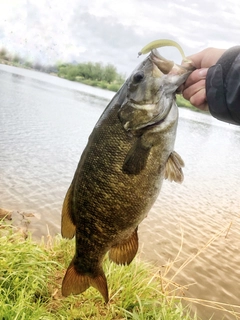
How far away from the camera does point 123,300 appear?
4121 mm

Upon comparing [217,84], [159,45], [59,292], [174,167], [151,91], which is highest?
[159,45]

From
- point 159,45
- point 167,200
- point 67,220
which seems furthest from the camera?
point 167,200

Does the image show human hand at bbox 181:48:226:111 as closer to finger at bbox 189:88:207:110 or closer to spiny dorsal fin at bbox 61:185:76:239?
finger at bbox 189:88:207:110

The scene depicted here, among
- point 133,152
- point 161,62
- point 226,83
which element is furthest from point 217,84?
point 133,152

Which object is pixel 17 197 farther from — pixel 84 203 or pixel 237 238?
pixel 84 203

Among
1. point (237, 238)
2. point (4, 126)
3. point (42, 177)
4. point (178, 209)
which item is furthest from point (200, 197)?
point (4, 126)

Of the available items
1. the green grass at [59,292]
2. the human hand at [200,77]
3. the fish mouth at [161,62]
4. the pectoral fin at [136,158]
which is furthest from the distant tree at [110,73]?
the pectoral fin at [136,158]

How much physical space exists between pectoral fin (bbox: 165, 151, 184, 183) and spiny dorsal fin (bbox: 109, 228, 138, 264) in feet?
1.41

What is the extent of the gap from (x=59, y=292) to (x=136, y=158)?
261 centimetres

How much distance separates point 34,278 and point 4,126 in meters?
10.4

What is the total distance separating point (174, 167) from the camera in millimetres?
2162

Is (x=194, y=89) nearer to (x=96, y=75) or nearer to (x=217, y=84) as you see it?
(x=217, y=84)

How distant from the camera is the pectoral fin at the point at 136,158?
6.71 feet

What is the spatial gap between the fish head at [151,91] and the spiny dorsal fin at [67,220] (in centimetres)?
59
